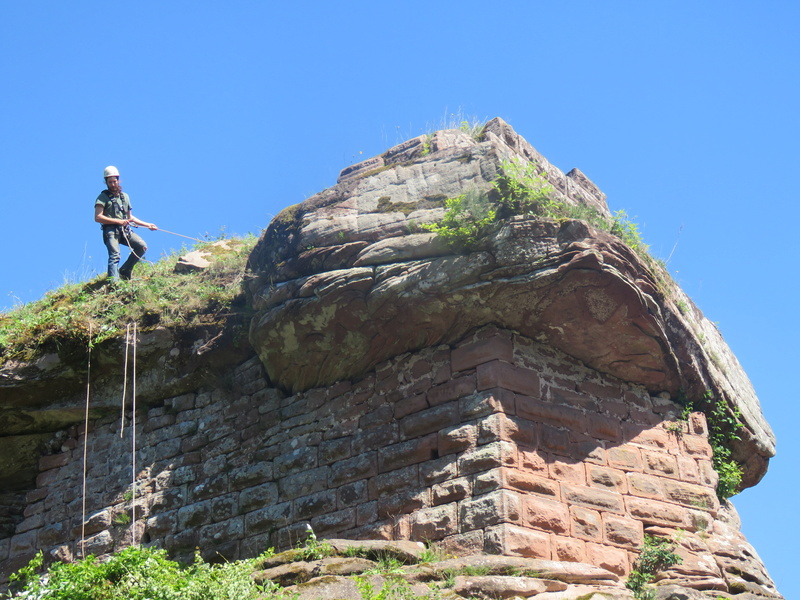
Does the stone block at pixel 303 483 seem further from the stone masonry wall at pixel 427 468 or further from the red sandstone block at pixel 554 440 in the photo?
the red sandstone block at pixel 554 440

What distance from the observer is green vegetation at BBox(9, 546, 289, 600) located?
6.35 meters

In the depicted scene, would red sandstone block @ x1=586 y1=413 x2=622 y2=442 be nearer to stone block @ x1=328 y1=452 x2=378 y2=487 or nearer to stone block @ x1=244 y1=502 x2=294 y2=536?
stone block @ x1=328 y1=452 x2=378 y2=487

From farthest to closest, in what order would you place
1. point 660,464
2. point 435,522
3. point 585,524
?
point 660,464 → point 585,524 → point 435,522

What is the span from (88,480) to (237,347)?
6.50ft

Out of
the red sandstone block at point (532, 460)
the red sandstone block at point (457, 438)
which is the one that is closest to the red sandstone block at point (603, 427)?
the red sandstone block at point (532, 460)

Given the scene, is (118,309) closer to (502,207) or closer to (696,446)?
Result: (502,207)

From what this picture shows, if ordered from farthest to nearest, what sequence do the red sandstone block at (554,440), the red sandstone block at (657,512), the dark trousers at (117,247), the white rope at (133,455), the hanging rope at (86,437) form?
the dark trousers at (117,247) < the hanging rope at (86,437) < the white rope at (133,455) < the red sandstone block at (657,512) < the red sandstone block at (554,440)

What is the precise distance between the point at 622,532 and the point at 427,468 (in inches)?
63.7

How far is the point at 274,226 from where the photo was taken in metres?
9.69

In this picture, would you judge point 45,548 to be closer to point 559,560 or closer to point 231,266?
point 231,266

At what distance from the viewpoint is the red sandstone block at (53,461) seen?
33.4ft

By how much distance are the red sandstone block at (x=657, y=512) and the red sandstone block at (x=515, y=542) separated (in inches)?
41.2

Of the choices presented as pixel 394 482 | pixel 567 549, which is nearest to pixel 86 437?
pixel 394 482

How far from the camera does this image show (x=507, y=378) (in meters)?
8.13
